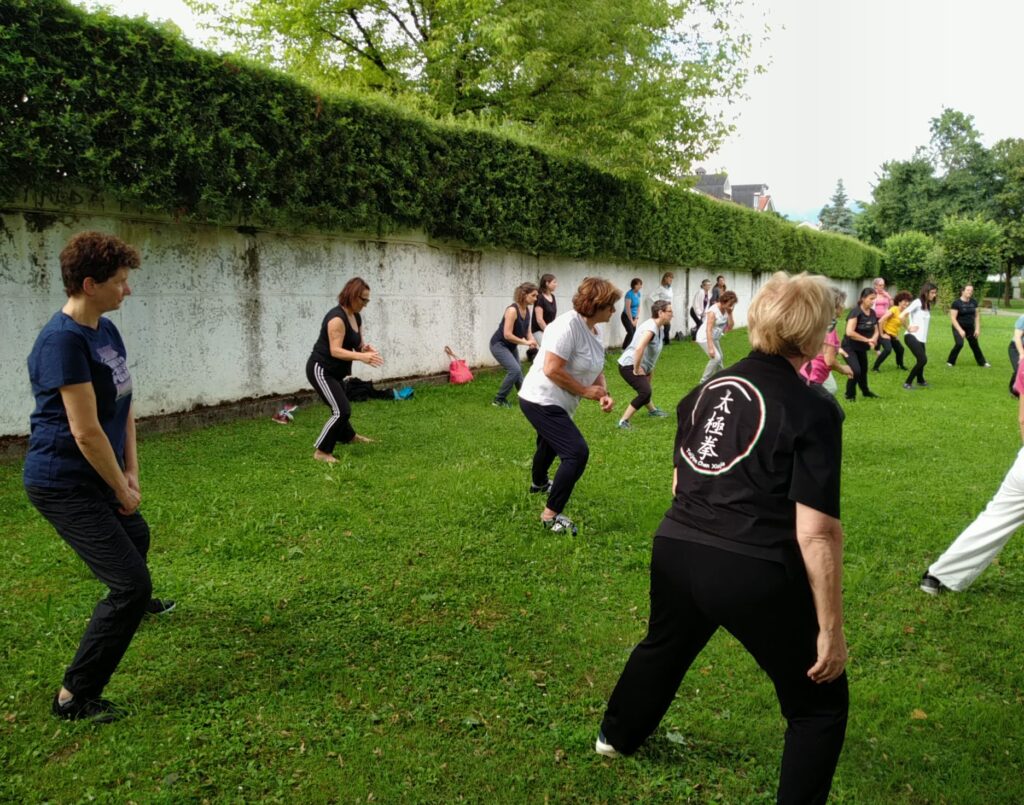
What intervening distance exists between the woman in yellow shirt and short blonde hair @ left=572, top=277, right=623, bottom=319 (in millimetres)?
12432

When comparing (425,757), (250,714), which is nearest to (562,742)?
(425,757)

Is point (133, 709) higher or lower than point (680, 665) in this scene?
lower

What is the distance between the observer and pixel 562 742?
3.45m

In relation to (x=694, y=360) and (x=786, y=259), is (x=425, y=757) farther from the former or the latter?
(x=786, y=259)

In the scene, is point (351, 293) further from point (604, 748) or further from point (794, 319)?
point (794, 319)

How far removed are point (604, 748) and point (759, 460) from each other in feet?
5.24

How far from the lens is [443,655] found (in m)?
4.20

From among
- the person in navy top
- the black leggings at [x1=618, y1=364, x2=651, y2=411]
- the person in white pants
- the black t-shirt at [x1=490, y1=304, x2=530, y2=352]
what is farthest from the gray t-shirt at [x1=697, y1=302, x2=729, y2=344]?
the person in navy top

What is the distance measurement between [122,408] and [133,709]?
1.40 meters

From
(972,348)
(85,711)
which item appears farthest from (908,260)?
(85,711)

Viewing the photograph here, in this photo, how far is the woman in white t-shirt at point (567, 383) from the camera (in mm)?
5672

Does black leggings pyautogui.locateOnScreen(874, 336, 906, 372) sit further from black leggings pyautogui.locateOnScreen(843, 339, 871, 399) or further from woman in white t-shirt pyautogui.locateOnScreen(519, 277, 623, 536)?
woman in white t-shirt pyautogui.locateOnScreen(519, 277, 623, 536)

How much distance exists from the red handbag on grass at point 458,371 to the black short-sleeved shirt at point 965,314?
10713 millimetres

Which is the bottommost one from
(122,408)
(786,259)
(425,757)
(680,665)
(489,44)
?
(425,757)
